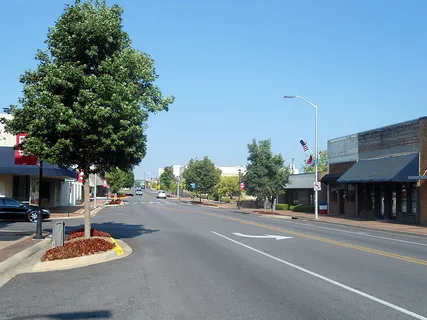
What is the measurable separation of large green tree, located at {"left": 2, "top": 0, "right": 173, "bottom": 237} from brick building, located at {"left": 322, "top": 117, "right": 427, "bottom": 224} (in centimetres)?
2037

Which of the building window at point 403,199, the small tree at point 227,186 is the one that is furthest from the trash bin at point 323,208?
the small tree at point 227,186

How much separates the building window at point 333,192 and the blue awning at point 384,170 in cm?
594

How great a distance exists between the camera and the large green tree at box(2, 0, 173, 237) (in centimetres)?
1242

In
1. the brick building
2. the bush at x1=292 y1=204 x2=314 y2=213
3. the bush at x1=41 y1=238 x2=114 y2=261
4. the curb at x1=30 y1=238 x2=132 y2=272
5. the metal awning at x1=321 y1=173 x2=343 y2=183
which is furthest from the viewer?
the bush at x1=292 y1=204 x2=314 y2=213

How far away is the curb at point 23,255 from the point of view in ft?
35.9

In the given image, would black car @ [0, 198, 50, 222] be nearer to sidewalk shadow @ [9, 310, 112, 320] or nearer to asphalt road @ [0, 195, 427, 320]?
asphalt road @ [0, 195, 427, 320]

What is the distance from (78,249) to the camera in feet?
41.2

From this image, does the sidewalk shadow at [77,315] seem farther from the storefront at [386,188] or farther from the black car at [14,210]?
the storefront at [386,188]

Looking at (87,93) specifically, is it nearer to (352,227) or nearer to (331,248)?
(331,248)

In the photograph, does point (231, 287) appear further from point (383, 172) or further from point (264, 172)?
point (264, 172)

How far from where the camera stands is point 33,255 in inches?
535

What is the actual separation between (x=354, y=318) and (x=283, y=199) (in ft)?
171

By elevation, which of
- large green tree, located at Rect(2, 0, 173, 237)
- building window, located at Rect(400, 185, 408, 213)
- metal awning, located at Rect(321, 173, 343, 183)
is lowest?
building window, located at Rect(400, 185, 408, 213)

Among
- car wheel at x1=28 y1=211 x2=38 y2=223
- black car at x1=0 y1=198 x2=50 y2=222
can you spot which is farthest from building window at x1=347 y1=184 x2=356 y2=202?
black car at x1=0 y1=198 x2=50 y2=222
